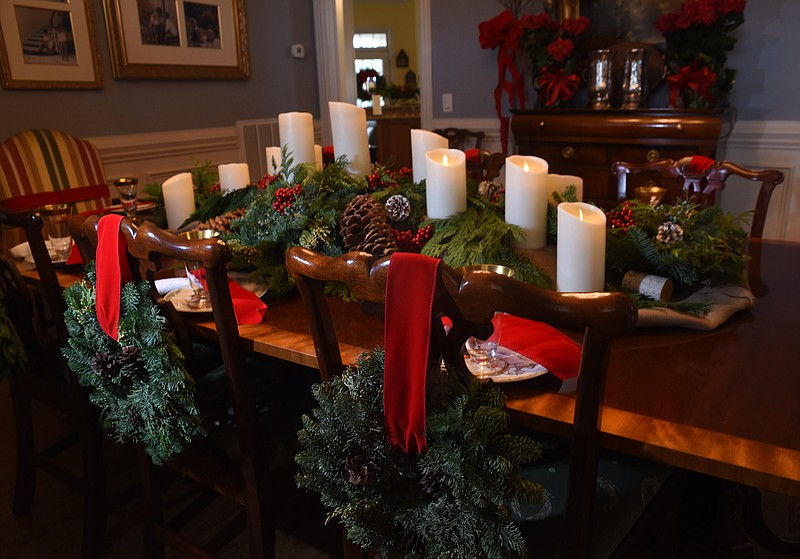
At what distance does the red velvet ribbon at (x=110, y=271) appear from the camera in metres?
1.07

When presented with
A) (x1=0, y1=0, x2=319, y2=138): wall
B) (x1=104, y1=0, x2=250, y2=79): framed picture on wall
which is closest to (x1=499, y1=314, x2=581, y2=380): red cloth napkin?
(x1=0, y1=0, x2=319, y2=138): wall

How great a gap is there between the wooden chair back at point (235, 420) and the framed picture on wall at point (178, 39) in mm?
2292

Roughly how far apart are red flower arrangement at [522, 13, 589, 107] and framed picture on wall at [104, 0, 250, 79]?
1.81 m

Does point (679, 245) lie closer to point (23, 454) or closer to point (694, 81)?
point (23, 454)

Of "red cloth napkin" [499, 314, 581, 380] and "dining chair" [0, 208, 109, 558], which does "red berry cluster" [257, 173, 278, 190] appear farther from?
"red cloth napkin" [499, 314, 581, 380]

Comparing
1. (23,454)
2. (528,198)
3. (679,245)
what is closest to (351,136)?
(528,198)

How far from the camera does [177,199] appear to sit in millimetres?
1667

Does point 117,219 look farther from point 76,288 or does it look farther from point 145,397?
point 145,397

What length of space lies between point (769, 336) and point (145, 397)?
110cm

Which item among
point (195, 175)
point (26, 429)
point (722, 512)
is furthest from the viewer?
point (195, 175)

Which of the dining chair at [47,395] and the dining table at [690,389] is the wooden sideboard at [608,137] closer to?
the dining table at [690,389]

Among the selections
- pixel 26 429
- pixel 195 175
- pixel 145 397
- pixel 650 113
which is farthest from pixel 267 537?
pixel 650 113

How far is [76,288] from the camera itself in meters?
1.15

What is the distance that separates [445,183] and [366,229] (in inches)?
7.9
